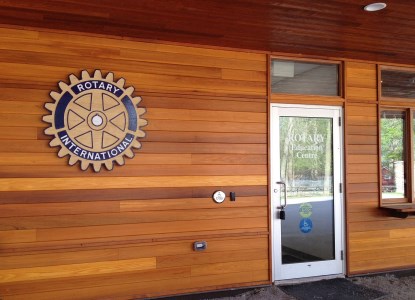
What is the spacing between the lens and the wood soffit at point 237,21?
10.5 ft

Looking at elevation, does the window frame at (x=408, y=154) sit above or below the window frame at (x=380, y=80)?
below

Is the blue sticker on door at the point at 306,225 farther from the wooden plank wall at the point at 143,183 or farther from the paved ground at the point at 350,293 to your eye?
the paved ground at the point at 350,293

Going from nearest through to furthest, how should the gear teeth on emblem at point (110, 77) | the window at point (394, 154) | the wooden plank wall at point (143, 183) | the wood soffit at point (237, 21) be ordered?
the wood soffit at point (237, 21), the wooden plank wall at point (143, 183), the gear teeth on emblem at point (110, 77), the window at point (394, 154)

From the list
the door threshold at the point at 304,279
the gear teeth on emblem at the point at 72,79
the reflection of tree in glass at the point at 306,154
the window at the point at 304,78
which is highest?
the window at the point at 304,78

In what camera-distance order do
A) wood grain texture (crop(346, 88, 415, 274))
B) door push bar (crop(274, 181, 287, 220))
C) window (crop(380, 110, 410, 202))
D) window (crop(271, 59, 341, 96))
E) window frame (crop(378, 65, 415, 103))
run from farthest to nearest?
window (crop(380, 110, 410, 202)), window frame (crop(378, 65, 415, 103)), wood grain texture (crop(346, 88, 415, 274)), window (crop(271, 59, 341, 96)), door push bar (crop(274, 181, 287, 220))

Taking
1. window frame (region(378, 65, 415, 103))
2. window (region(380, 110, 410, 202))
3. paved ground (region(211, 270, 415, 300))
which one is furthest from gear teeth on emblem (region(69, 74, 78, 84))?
window (region(380, 110, 410, 202))

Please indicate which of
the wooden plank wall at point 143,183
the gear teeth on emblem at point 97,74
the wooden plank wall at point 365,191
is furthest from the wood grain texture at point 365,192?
the gear teeth on emblem at point 97,74

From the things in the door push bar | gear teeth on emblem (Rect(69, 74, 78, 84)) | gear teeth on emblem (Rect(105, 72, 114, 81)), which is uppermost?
gear teeth on emblem (Rect(105, 72, 114, 81))

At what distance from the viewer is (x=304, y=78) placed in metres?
4.62

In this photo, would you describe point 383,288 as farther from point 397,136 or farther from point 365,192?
point 397,136

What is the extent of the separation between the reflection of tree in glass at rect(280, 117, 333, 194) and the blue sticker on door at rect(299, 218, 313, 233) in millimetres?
340

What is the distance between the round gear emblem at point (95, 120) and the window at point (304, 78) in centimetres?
159

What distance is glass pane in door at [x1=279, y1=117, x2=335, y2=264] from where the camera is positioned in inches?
178

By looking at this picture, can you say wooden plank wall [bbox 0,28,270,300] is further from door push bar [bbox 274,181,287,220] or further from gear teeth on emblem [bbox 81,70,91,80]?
door push bar [bbox 274,181,287,220]
